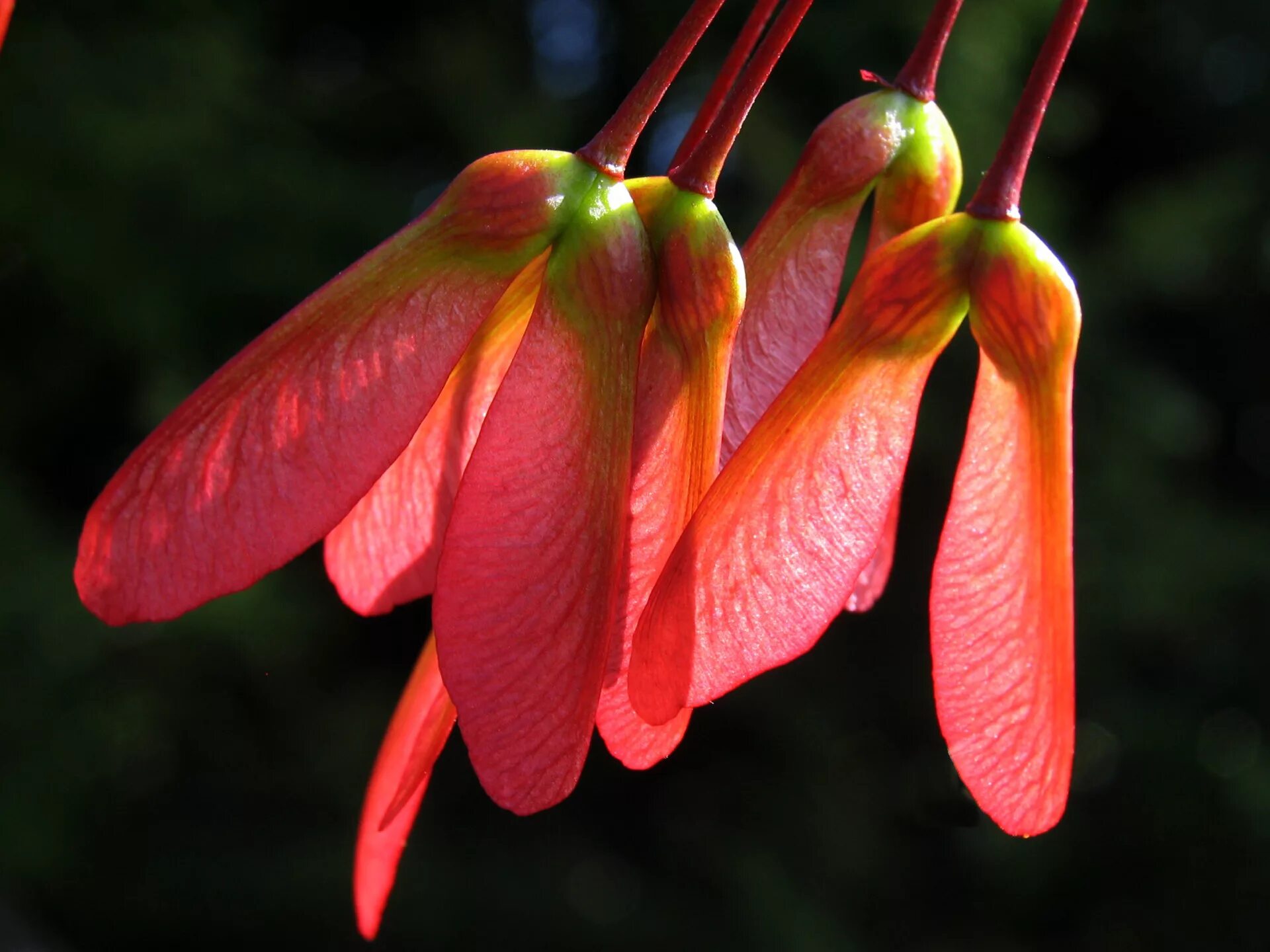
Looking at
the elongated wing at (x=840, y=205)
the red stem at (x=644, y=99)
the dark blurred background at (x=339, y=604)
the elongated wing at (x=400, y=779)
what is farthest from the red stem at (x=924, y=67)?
the dark blurred background at (x=339, y=604)

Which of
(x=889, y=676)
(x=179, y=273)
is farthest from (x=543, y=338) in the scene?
(x=889, y=676)

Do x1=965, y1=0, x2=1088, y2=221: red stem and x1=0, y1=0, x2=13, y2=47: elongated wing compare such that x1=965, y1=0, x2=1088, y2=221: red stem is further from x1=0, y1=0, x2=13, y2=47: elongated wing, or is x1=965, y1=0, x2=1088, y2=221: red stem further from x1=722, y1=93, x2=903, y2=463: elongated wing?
x1=0, y1=0, x2=13, y2=47: elongated wing

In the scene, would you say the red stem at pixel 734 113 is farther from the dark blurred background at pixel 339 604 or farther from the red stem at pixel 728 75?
the dark blurred background at pixel 339 604

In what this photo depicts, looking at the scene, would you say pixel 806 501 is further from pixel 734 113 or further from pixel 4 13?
pixel 4 13

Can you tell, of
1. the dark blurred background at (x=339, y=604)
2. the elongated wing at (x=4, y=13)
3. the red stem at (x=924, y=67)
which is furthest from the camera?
the dark blurred background at (x=339, y=604)

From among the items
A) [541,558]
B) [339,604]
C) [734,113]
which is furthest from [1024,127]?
[339,604]

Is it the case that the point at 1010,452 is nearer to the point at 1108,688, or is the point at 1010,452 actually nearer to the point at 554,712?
the point at 554,712

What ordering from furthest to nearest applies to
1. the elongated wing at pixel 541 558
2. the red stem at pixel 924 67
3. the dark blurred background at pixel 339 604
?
1. the dark blurred background at pixel 339 604
2. the red stem at pixel 924 67
3. the elongated wing at pixel 541 558
